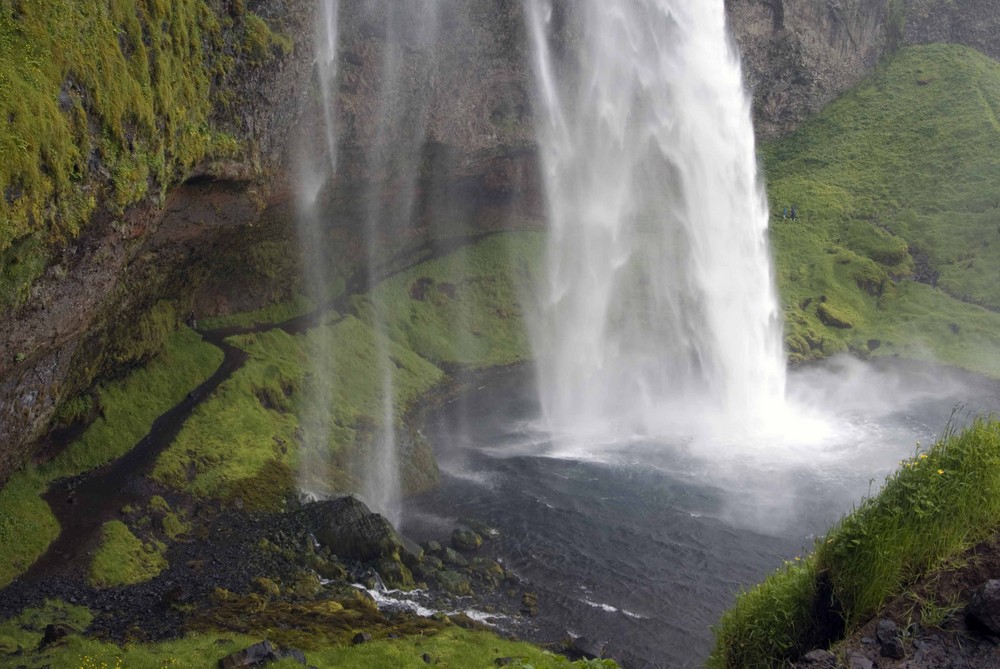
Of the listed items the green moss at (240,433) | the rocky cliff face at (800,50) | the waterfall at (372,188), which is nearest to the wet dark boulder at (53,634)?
the green moss at (240,433)

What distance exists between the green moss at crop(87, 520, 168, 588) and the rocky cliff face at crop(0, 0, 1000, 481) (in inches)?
161

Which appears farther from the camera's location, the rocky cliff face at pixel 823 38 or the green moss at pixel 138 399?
the rocky cliff face at pixel 823 38

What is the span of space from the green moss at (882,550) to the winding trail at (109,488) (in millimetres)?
20373

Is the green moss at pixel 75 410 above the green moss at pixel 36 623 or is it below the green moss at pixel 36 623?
above

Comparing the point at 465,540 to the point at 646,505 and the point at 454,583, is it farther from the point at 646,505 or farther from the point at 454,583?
the point at 646,505

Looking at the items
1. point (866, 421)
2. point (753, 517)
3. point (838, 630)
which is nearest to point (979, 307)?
point (866, 421)

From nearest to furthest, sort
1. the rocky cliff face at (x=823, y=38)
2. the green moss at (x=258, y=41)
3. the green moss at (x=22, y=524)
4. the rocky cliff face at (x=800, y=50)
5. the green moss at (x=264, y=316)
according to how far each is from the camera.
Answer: the green moss at (x=22, y=524) < the green moss at (x=258, y=41) < the green moss at (x=264, y=316) < the rocky cliff face at (x=800, y=50) < the rocky cliff face at (x=823, y=38)

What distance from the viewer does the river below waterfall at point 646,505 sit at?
83.7 ft

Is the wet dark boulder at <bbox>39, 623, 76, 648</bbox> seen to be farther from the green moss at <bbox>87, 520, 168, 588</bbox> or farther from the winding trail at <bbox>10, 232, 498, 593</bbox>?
the winding trail at <bbox>10, 232, 498, 593</bbox>

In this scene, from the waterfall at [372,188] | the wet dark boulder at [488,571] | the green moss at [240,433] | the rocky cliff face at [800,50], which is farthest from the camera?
the rocky cliff face at [800,50]

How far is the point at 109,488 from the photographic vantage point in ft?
92.6


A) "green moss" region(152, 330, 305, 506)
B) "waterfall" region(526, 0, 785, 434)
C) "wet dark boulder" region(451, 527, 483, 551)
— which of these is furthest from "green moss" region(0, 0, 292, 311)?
"waterfall" region(526, 0, 785, 434)

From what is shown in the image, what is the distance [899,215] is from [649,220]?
28.5m

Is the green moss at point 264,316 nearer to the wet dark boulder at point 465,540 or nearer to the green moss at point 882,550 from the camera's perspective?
the wet dark boulder at point 465,540
